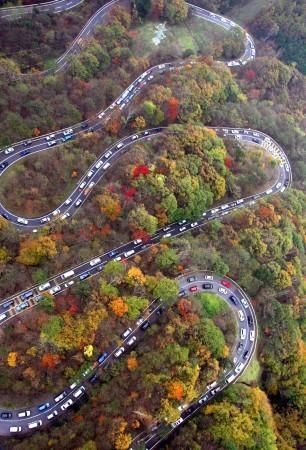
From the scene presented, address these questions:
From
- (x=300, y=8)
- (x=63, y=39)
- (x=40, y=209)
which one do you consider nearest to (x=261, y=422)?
(x=40, y=209)

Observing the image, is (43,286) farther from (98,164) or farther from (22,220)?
(98,164)

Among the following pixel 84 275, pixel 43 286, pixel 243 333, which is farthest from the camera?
pixel 243 333

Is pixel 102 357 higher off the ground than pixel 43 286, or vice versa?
pixel 43 286

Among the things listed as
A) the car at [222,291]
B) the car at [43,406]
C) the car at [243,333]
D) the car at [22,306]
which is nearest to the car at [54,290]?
the car at [22,306]

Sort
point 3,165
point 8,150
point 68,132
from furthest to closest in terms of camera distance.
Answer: point 68,132 → point 8,150 → point 3,165

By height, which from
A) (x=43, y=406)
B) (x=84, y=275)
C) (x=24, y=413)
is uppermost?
(x=84, y=275)

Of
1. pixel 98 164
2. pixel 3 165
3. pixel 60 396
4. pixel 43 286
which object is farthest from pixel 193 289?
pixel 3 165
